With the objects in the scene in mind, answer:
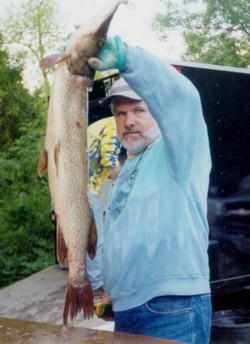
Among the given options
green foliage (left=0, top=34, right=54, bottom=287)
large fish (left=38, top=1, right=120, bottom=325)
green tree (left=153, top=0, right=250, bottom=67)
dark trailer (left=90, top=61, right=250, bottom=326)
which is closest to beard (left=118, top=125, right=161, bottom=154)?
large fish (left=38, top=1, right=120, bottom=325)

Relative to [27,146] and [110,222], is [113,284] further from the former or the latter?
[27,146]

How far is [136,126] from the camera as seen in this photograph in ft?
9.72

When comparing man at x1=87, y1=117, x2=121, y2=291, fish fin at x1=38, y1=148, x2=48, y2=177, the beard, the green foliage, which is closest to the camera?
fish fin at x1=38, y1=148, x2=48, y2=177

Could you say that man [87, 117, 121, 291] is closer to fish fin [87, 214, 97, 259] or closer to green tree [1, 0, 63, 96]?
fish fin [87, 214, 97, 259]

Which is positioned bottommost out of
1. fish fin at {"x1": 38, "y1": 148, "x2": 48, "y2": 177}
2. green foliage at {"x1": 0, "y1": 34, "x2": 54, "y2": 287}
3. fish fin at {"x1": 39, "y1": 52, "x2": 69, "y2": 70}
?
green foliage at {"x1": 0, "y1": 34, "x2": 54, "y2": 287}

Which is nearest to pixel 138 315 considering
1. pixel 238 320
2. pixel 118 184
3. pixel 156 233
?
pixel 156 233

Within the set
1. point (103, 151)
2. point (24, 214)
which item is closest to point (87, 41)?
point (103, 151)

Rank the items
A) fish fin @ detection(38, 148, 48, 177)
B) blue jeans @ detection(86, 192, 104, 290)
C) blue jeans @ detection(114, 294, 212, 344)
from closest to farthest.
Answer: fish fin @ detection(38, 148, 48, 177) < blue jeans @ detection(114, 294, 212, 344) < blue jeans @ detection(86, 192, 104, 290)

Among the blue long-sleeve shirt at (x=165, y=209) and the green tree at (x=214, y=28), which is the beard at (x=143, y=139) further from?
the green tree at (x=214, y=28)

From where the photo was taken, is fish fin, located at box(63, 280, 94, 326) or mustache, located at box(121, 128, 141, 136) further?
mustache, located at box(121, 128, 141, 136)

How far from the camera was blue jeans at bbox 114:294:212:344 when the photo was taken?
9.14ft

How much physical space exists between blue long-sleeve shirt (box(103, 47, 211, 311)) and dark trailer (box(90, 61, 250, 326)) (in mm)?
2952

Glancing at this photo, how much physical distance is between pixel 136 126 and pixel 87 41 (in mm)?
716

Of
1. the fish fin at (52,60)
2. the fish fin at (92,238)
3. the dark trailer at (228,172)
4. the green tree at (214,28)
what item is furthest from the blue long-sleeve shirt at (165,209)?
the green tree at (214,28)
